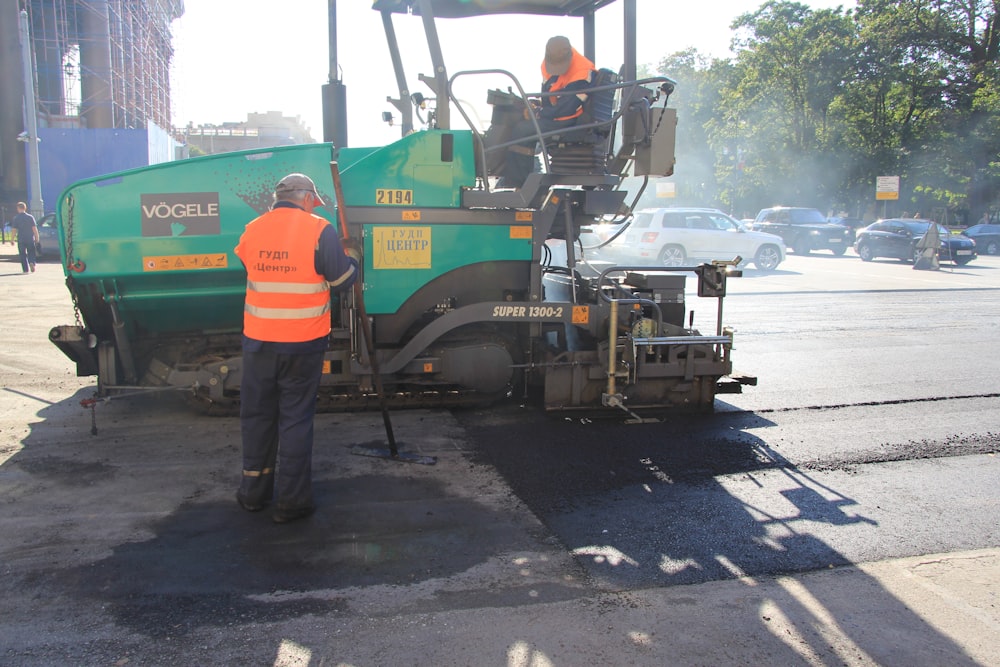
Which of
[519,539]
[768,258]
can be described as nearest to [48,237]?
[768,258]

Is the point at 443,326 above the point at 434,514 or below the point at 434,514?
above

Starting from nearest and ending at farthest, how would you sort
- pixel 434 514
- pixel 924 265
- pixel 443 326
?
pixel 434 514 → pixel 443 326 → pixel 924 265

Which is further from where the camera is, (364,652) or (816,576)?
(816,576)

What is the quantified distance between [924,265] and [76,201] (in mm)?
23436

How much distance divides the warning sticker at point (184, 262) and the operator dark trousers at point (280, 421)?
161 cm

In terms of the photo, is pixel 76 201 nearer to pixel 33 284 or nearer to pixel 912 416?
pixel 912 416

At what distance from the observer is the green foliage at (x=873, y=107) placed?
1499 inches

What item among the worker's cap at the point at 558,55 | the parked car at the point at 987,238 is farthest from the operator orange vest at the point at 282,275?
the parked car at the point at 987,238

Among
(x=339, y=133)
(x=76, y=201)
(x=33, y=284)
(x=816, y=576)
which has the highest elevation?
(x=339, y=133)

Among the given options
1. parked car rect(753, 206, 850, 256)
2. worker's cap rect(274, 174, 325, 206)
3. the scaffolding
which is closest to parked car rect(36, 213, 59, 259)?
the scaffolding

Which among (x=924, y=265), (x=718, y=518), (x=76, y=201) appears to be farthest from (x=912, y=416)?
(x=924, y=265)

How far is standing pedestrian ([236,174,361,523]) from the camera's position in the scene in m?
4.16

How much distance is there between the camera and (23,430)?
5672mm

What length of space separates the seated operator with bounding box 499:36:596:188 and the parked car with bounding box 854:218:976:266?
22894mm
